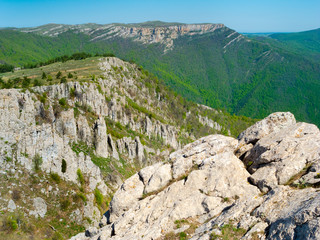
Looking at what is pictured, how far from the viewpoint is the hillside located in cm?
4222

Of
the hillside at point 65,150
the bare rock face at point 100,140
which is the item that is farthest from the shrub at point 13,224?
the bare rock face at point 100,140

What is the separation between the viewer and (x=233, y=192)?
20.4m

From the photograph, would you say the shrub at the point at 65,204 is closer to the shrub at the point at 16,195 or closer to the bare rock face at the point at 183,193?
the shrub at the point at 16,195

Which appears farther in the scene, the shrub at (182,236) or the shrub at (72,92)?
the shrub at (72,92)

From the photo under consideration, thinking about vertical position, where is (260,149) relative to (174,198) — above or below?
above

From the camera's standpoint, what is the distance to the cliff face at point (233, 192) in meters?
15.0

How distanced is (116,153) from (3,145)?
29890mm

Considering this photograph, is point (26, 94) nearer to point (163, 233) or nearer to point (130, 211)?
point (130, 211)

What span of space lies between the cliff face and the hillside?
2178 centimetres

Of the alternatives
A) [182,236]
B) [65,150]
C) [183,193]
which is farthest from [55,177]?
[182,236]

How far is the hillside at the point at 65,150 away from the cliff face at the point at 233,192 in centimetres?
2178

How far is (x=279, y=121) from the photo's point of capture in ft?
84.1

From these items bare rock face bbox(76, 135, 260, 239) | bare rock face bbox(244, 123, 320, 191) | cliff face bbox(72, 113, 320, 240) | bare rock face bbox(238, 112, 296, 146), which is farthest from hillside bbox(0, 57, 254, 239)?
bare rock face bbox(244, 123, 320, 191)

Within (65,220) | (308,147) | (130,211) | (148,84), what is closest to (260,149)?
(308,147)
